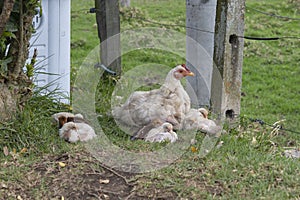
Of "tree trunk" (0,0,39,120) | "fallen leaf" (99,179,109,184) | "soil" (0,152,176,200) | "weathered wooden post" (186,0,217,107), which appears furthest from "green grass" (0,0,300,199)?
"weathered wooden post" (186,0,217,107)

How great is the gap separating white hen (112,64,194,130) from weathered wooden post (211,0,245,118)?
0.37m

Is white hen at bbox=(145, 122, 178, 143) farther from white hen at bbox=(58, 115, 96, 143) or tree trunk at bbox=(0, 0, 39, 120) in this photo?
tree trunk at bbox=(0, 0, 39, 120)

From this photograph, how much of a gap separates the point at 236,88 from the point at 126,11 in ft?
26.2

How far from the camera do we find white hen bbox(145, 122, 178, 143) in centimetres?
530

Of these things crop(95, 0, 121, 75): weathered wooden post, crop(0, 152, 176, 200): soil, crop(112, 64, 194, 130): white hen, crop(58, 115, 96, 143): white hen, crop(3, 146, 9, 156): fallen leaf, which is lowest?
crop(0, 152, 176, 200): soil

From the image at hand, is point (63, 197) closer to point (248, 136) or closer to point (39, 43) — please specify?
point (248, 136)

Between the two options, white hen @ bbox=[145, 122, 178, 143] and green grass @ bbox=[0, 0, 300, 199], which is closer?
green grass @ bbox=[0, 0, 300, 199]

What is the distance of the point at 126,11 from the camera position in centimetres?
1363

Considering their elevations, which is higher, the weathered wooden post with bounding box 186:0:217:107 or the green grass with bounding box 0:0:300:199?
the weathered wooden post with bounding box 186:0:217:107

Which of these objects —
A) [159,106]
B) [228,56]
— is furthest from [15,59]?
[228,56]

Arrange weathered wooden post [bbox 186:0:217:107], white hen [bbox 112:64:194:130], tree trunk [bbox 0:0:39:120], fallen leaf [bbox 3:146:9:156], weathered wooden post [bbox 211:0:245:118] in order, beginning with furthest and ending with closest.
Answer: weathered wooden post [bbox 186:0:217:107] < weathered wooden post [bbox 211:0:245:118] < white hen [bbox 112:64:194:130] < tree trunk [bbox 0:0:39:120] < fallen leaf [bbox 3:146:9:156]

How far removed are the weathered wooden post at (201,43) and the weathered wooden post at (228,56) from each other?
0.63 m

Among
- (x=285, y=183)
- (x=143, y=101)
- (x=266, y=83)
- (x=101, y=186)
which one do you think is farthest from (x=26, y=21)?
(x=266, y=83)

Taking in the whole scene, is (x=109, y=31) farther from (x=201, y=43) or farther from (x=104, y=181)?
(x=104, y=181)
